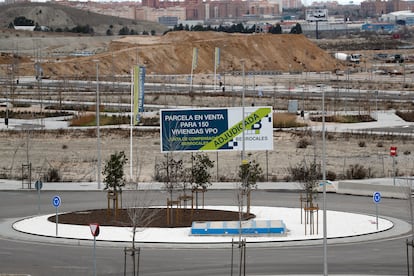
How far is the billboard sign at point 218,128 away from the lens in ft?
156

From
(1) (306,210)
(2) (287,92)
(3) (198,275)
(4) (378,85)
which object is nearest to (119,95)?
(2) (287,92)

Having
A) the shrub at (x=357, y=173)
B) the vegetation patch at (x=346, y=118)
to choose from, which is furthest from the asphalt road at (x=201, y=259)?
the vegetation patch at (x=346, y=118)

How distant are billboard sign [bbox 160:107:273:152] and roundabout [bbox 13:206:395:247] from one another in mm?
8933

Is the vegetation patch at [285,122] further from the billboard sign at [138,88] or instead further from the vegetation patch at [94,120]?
the billboard sign at [138,88]

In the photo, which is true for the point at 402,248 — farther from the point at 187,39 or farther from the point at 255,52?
the point at 187,39

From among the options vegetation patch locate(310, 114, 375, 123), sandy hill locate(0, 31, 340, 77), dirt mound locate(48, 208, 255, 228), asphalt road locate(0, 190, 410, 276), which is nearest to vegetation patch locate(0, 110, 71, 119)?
vegetation patch locate(310, 114, 375, 123)

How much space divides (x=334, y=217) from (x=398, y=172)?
13512mm

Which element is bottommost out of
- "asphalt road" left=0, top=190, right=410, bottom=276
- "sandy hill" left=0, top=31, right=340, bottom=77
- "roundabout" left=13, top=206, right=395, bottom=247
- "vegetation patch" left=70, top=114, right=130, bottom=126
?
"asphalt road" left=0, top=190, right=410, bottom=276

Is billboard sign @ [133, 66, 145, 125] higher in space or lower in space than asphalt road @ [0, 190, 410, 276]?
higher

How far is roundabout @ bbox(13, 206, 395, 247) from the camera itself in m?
33.1

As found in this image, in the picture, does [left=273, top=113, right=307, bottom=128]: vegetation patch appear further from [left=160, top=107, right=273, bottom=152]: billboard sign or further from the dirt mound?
the dirt mound

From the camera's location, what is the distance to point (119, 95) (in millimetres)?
98688

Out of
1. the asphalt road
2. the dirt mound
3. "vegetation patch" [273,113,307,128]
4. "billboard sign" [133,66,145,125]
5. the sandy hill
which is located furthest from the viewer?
the sandy hill

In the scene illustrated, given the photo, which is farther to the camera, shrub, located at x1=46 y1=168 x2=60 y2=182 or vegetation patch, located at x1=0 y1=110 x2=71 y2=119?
vegetation patch, located at x1=0 y1=110 x2=71 y2=119
